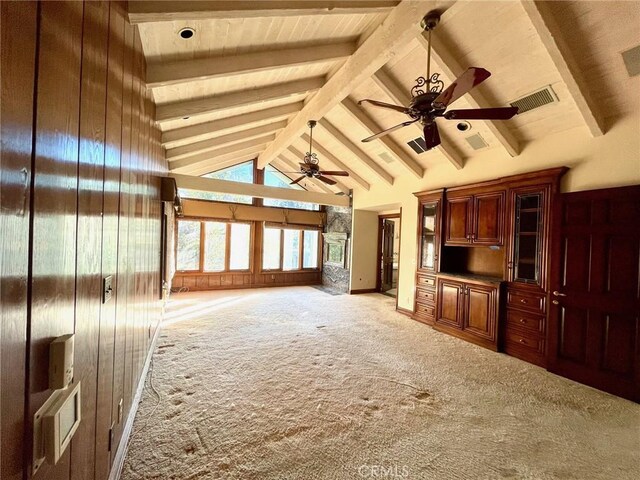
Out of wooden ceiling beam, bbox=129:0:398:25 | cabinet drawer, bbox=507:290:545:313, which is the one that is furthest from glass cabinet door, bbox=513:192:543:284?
wooden ceiling beam, bbox=129:0:398:25

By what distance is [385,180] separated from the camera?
20.7 feet

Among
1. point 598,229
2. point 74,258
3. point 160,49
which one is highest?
point 160,49

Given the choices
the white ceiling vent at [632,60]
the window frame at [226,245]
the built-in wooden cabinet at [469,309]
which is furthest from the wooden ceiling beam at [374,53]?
the window frame at [226,245]

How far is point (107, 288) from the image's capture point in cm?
143

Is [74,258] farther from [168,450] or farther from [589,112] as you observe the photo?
[589,112]

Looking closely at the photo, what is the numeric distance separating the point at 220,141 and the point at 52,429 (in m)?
5.10

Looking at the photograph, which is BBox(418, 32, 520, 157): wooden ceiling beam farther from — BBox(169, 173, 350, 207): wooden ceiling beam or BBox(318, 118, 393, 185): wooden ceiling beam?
BBox(169, 173, 350, 207): wooden ceiling beam

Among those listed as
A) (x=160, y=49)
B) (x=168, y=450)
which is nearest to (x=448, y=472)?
(x=168, y=450)

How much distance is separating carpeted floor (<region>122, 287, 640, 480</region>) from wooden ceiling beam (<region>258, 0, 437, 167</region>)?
3302 mm

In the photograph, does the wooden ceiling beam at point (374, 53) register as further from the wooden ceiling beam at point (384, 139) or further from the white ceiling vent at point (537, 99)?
the white ceiling vent at point (537, 99)

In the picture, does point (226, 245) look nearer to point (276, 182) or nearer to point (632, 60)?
point (276, 182)

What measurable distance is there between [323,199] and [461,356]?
503 cm

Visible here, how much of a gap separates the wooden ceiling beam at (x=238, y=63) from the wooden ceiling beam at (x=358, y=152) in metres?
2.27

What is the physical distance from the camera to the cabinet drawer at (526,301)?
3.51 meters
